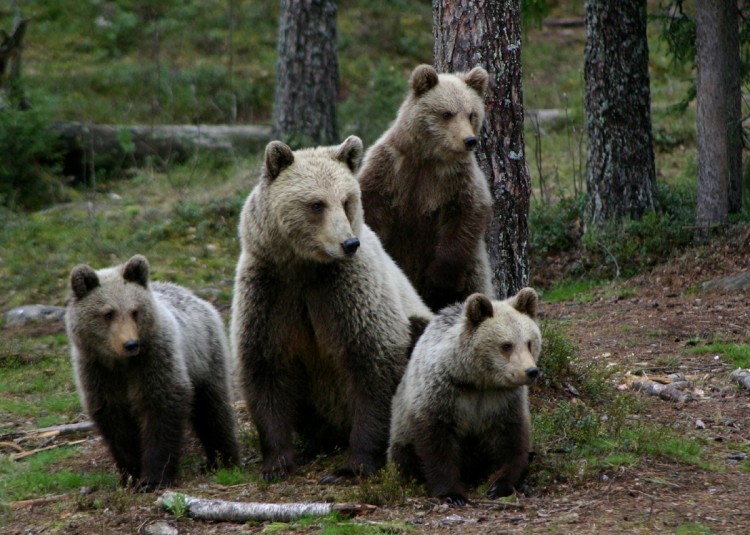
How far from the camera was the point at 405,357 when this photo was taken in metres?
6.98

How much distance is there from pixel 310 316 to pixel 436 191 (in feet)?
5.28

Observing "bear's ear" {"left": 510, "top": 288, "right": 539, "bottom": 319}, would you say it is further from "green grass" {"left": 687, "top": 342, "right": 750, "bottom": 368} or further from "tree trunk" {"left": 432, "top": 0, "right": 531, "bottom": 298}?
"green grass" {"left": 687, "top": 342, "right": 750, "bottom": 368}

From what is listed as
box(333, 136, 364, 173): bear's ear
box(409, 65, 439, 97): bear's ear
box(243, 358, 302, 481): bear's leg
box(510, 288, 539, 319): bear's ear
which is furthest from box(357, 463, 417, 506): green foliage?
box(409, 65, 439, 97): bear's ear

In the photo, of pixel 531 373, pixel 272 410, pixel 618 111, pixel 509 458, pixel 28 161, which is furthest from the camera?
pixel 28 161

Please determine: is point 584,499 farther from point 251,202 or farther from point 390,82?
point 390,82

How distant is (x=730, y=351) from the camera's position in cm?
924

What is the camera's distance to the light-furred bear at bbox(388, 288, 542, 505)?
6.09m

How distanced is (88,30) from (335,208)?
682 inches

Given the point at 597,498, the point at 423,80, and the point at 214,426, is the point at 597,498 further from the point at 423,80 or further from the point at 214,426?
the point at 423,80

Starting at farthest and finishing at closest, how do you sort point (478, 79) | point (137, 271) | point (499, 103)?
point (499, 103)
point (478, 79)
point (137, 271)

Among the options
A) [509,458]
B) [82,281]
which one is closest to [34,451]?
[82,281]

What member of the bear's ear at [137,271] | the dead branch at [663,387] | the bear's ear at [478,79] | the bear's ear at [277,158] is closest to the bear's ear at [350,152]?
the bear's ear at [277,158]

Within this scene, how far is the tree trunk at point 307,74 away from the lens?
15562mm

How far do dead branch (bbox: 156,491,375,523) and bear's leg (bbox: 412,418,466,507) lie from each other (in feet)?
1.45
